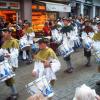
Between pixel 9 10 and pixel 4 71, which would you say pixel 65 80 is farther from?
pixel 9 10

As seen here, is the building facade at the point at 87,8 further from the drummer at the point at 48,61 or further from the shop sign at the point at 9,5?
the drummer at the point at 48,61

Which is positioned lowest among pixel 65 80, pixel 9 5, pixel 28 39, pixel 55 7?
pixel 65 80

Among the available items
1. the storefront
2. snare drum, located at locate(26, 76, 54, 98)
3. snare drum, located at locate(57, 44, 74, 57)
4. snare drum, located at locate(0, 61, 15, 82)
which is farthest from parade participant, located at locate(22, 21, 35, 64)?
snare drum, located at locate(26, 76, 54, 98)

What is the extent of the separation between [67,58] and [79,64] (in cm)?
162

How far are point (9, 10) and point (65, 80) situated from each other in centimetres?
1221

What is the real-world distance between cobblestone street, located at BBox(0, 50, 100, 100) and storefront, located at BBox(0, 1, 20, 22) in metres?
7.96

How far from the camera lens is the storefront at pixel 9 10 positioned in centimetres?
2158

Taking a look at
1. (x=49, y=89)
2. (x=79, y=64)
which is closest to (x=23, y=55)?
(x=79, y=64)

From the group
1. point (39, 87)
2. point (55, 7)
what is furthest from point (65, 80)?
point (55, 7)

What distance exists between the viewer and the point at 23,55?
14.6 metres

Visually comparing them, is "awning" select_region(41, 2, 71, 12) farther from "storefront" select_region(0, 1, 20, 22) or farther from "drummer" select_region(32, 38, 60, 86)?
"drummer" select_region(32, 38, 60, 86)

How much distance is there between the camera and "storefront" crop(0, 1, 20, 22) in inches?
850

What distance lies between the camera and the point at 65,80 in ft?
36.6

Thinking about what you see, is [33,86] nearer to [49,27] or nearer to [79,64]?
[79,64]
